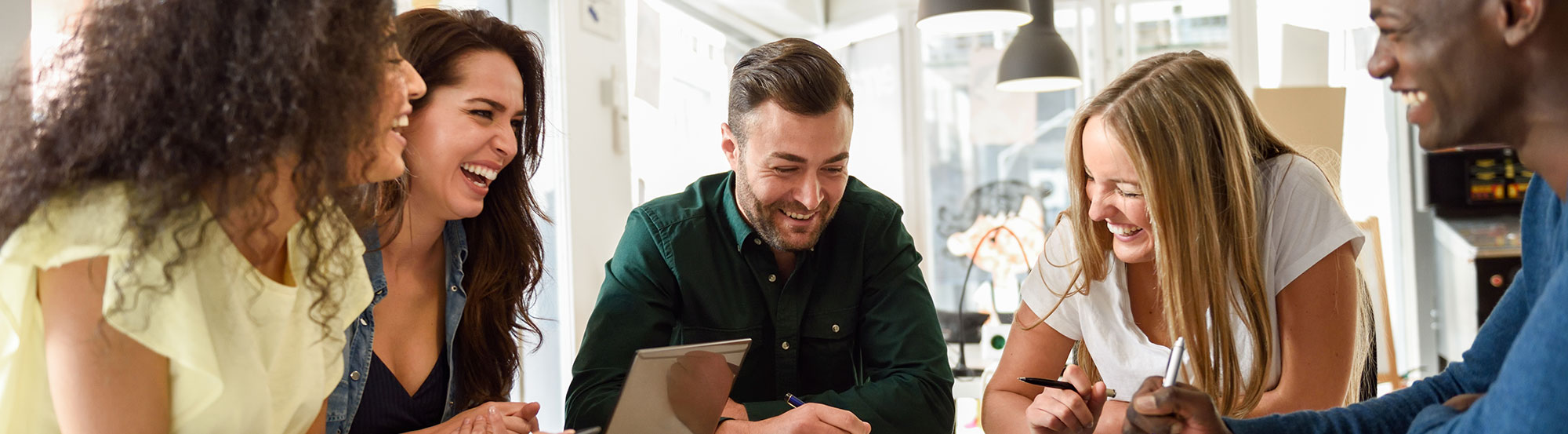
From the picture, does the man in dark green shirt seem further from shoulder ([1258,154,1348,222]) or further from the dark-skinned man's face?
the dark-skinned man's face

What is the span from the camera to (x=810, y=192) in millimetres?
1726

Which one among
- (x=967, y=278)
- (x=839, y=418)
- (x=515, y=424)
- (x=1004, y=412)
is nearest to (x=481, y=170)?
(x=515, y=424)

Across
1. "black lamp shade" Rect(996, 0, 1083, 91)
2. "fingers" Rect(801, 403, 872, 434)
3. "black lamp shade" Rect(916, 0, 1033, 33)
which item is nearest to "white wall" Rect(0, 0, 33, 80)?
"fingers" Rect(801, 403, 872, 434)

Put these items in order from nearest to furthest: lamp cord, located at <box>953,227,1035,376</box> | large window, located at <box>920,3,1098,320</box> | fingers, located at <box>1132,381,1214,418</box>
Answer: fingers, located at <box>1132,381,1214,418</box> < lamp cord, located at <box>953,227,1035,376</box> < large window, located at <box>920,3,1098,320</box>

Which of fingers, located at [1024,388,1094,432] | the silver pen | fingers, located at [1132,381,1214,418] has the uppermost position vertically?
the silver pen

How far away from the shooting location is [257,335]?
1.03 meters

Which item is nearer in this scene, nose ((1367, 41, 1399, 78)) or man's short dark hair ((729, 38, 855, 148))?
nose ((1367, 41, 1399, 78))

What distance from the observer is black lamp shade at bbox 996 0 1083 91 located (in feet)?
11.5

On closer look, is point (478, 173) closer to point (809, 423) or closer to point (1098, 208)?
point (809, 423)

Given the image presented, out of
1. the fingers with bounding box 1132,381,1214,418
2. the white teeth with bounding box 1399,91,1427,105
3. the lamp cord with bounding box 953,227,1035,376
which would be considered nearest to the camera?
the white teeth with bounding box 1399,91,1427,105

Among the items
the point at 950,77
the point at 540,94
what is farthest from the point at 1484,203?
the point at 540,94

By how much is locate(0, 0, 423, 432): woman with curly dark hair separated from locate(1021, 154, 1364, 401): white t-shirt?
1.10 meters

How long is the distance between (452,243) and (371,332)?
25 centimetres

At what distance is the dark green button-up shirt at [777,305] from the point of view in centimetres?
174
